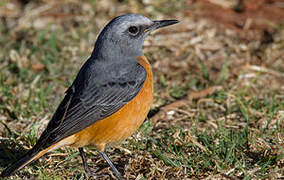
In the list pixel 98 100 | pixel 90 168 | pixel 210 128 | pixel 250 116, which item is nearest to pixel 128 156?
pixel 90 168

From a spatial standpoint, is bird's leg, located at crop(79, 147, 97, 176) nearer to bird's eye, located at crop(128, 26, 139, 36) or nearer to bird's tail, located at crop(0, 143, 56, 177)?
bird's tail, located at crop(0, 143, 56, 177)

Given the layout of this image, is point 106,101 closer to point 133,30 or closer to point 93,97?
point 93,97

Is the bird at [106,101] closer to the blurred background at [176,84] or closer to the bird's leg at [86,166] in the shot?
the bird's leg at [86,166]

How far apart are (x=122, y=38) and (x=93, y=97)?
99cm

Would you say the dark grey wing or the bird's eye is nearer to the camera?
the dark grey wing

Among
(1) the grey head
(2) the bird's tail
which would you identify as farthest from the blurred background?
(1) the grey head

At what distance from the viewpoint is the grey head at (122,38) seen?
594cm

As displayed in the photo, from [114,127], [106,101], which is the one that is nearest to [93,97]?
[106,101]

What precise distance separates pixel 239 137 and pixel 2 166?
10.5 feet

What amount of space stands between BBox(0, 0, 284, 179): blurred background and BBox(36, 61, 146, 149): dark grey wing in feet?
1.97

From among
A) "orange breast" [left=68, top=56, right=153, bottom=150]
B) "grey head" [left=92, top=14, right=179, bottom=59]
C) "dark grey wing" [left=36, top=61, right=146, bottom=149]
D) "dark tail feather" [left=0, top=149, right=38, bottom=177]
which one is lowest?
"dark tail feather" [left=0, top=149, right=38, bottom=177]

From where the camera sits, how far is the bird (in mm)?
5340

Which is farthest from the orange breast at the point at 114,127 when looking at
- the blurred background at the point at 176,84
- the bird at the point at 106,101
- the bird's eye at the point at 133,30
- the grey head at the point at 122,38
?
the bird's eye at the point at 133,30

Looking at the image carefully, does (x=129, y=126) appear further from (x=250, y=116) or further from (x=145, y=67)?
(x=250, y=116)
